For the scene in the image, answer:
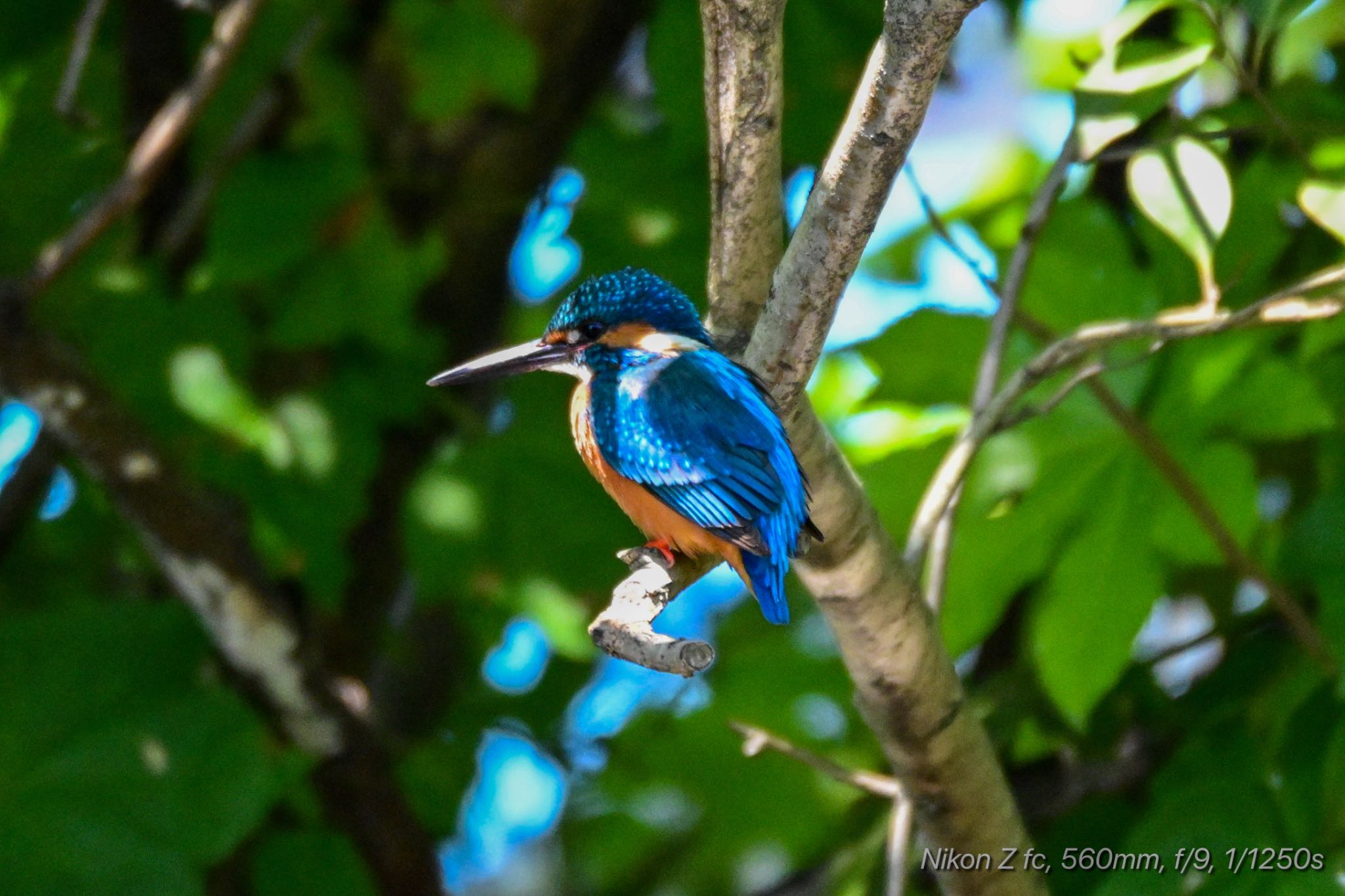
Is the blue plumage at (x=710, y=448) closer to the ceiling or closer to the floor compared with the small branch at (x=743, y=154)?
closer to the floor

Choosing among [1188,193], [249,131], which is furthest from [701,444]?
[249,131]

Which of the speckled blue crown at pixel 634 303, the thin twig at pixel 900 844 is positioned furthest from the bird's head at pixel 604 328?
the thin twig at pixel 900 844

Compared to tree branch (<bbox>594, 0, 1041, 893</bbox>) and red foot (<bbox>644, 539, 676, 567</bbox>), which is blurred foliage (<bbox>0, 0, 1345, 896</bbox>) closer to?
tree branch (<bbox>594, 0, 1041, 893</bbox>)

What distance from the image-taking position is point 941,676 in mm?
1729

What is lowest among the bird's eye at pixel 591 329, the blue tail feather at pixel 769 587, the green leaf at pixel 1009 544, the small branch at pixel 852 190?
the green leaf at pixel 1009 544

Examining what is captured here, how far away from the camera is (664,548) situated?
2002 millimetres

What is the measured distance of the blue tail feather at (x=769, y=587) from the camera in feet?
6.26

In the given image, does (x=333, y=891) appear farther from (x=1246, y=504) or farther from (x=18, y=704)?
(x=1246, y=504)

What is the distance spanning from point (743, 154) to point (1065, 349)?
0.47 meters

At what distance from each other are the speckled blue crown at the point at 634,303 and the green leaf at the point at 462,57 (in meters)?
0.54

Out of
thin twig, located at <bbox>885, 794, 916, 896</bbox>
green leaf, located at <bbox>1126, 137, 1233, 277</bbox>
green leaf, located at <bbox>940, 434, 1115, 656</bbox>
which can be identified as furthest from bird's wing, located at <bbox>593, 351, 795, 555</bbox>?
green leaf, located at <bbox>1126, 137, 1233, 277</bbox>

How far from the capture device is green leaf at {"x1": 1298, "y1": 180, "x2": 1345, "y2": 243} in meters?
1.88

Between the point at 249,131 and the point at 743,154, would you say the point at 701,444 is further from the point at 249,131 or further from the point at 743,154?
the point at 249,131

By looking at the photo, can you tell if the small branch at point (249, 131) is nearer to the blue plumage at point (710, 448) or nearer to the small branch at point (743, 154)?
the blue plumage at point (710, 448)
